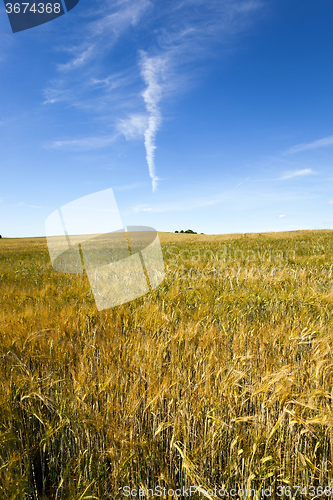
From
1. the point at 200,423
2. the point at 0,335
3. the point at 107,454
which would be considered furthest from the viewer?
the point at 0,335

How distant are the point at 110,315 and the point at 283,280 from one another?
2899mm

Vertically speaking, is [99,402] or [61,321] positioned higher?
[61,321]

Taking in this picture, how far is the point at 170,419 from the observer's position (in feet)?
5.18

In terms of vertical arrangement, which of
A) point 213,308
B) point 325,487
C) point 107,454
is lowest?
point 325,487

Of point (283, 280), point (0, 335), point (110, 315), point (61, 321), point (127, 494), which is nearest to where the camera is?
point (127, 494)

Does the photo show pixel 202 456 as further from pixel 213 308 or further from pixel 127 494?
pixel 213 308

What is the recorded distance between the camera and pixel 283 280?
436 centimetres

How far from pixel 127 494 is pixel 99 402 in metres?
0.56

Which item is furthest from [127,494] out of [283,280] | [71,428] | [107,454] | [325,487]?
[283,280]

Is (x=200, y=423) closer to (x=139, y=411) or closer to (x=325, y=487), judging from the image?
(x=139, y=411)

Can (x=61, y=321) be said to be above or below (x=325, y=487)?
above

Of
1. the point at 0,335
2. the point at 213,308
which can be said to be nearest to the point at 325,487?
the point at 213,308

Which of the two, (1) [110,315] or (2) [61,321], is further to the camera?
(1) [110,315]

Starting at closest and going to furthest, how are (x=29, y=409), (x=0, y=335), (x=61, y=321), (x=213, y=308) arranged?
(x=29, y=409), (x=0, y=335), (x=61, y=321), (x=213, y=308)
